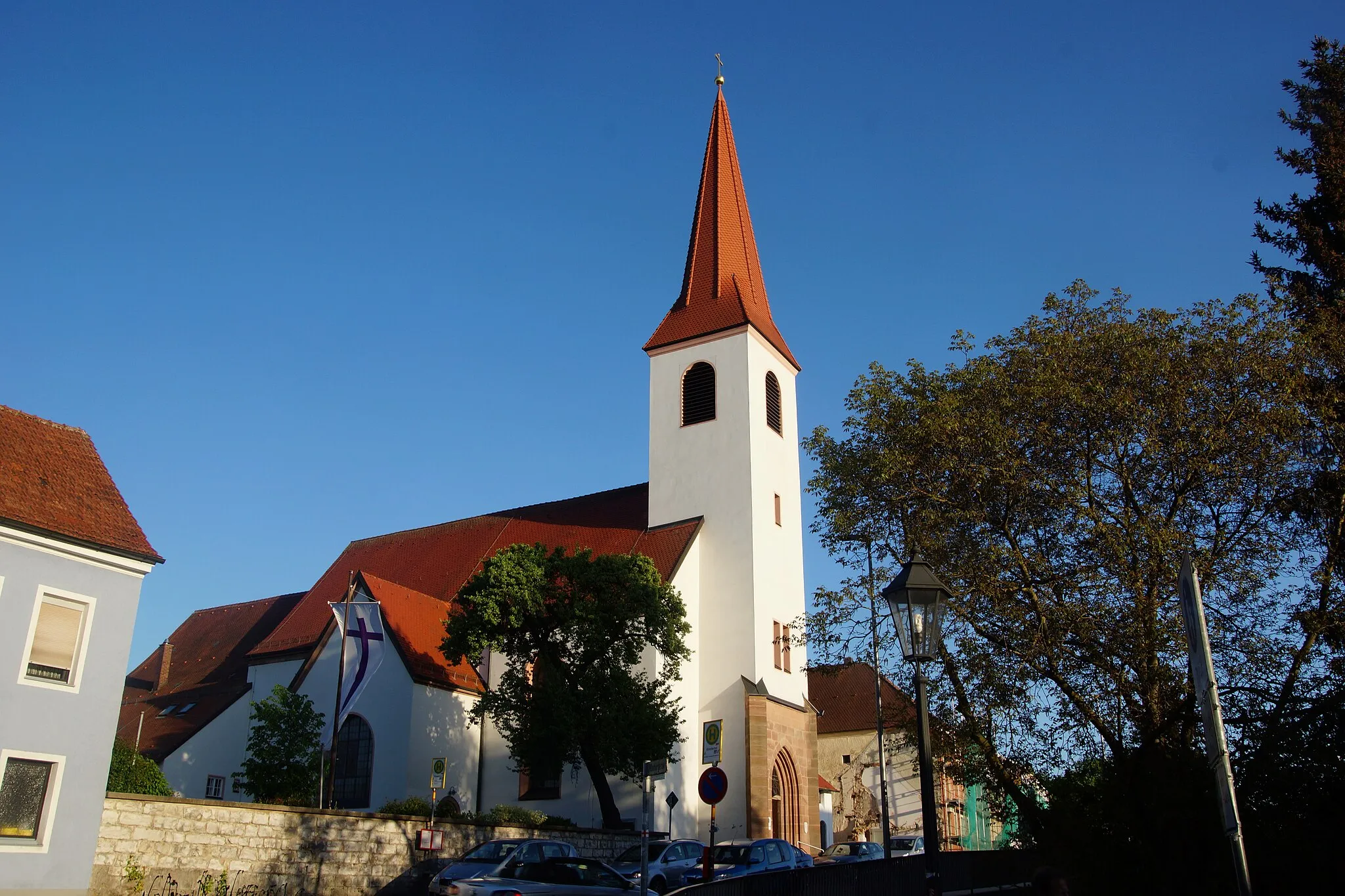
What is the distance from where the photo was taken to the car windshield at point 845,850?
1232 inches

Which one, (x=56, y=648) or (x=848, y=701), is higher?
(x=848, y=701)

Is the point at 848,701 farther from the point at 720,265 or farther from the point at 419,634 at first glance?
the point at 419,634

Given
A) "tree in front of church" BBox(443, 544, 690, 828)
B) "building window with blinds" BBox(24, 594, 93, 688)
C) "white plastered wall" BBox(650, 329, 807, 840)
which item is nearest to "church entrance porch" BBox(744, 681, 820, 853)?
"white plastered wall" BBox(650, 329, 807, 840)

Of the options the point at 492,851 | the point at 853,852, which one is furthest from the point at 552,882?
the point at 853,852

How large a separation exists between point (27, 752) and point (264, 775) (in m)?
12.0

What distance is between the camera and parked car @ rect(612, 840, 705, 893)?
790 inches

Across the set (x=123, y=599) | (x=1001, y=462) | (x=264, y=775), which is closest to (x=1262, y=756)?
(x=1001, y=462)

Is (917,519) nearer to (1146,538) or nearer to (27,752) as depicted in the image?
(1146,538)

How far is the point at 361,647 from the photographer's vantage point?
1101 inches

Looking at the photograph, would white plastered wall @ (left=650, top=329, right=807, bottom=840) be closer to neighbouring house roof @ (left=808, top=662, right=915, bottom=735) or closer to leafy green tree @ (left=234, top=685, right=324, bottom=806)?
leafy green tree @ (left=234, top=685, right=324, bottom=806)

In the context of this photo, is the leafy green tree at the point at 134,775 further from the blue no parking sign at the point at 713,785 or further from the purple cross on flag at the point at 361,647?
the blue no parking sign at the point at 713,785

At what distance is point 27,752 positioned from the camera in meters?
16.5

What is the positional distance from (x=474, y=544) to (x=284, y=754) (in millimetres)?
13190

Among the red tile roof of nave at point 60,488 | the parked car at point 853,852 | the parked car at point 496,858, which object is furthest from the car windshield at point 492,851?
the parked car at point 853,852
